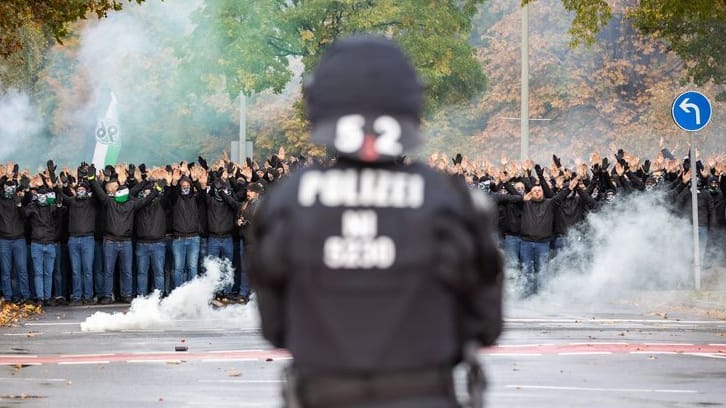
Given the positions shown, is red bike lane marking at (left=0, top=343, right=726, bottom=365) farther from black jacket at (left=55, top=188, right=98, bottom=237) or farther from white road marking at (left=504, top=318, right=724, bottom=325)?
black jacket at (left=55, top=188, right=98, bottom=237)

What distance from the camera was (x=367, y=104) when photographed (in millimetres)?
5133

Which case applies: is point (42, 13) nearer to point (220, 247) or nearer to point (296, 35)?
point (220, 247)

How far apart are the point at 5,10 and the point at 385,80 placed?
16016 millimetres

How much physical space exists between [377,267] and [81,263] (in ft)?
69.8

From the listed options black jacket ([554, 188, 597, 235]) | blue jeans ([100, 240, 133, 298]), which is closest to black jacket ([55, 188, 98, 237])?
blue jeans ([100, 240, 133, 298])

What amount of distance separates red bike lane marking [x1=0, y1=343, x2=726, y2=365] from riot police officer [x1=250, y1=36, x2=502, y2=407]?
10888 millimetres

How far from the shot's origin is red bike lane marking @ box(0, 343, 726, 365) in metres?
16.3

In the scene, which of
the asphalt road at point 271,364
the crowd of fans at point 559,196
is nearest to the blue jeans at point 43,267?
the asphalt road at point 271,364

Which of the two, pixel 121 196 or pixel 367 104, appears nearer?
pixel 367 104

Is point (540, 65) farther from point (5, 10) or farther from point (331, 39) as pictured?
point (5, 10)

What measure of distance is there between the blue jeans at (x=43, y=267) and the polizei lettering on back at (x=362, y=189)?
20982 millimetres

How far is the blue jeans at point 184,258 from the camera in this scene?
25903mm

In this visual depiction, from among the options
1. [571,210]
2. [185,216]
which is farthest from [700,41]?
[185,216]

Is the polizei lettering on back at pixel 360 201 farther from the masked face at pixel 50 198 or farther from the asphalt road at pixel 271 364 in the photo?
the masked face at pixel 50 198
